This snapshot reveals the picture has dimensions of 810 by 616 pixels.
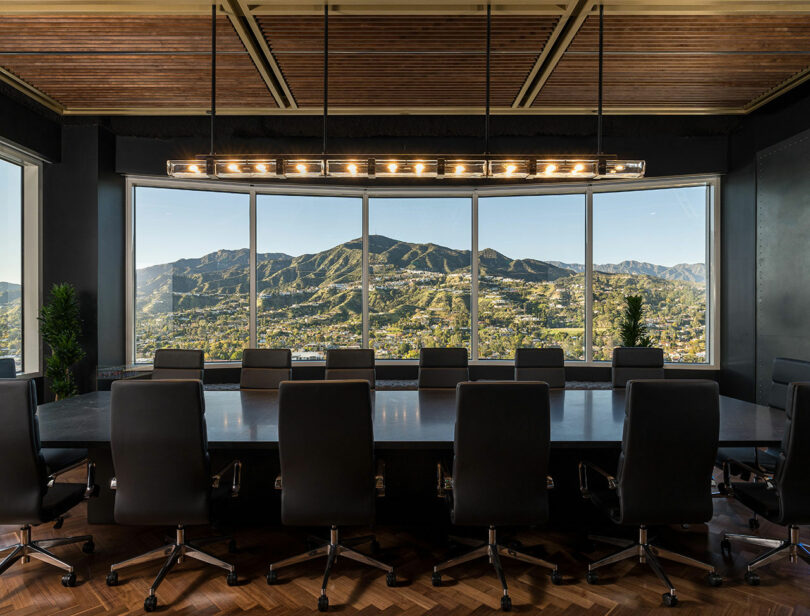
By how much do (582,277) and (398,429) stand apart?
4309mm

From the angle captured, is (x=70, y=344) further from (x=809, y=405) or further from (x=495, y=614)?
(x=809, y=405)

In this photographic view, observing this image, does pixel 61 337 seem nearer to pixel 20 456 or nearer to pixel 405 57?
pixel 20 456

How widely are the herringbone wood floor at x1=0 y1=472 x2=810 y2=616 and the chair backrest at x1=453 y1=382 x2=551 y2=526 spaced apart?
447 mm

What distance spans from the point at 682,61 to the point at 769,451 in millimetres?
3104

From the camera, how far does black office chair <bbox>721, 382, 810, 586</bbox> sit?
2.25 m

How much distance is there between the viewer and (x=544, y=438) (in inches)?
89.8

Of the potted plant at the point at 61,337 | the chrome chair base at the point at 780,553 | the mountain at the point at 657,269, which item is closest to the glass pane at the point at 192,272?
the potted plant at the point at 61,337

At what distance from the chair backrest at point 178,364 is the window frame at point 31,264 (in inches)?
81.8

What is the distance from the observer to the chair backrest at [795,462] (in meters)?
2.24

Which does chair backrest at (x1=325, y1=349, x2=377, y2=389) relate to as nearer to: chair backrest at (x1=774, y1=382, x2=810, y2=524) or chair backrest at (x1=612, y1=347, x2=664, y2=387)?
chair backrest at (x1=612, y1=347, x2=664, y2=387)

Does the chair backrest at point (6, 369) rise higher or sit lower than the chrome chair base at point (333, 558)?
higher

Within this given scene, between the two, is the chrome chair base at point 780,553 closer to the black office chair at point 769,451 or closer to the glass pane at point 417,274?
the black office chair at point 769,451

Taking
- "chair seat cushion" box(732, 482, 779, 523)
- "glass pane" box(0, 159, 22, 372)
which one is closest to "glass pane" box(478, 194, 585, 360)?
"chair seat cushion" box(732, 482, 779, 523)

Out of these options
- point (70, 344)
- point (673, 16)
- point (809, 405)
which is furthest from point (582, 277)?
point (70, 344)
